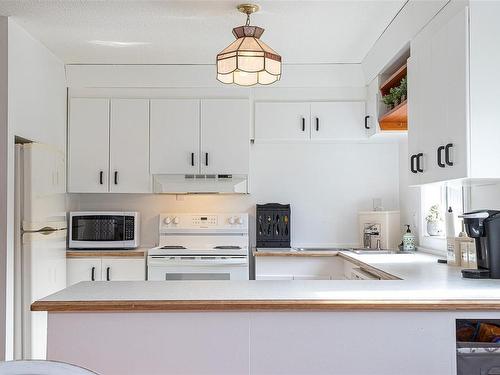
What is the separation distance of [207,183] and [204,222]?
15.6 inches

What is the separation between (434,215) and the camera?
14.2ft

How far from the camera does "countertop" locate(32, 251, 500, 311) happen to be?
2.06m

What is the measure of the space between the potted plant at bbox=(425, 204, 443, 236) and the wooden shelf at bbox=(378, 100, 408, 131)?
67cm

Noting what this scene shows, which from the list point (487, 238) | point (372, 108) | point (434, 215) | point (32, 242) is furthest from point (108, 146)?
point (487, 238)

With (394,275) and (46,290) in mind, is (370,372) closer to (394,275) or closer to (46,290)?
(394,275)

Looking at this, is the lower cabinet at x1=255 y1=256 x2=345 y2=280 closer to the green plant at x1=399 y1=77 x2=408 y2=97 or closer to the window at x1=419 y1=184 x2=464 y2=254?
the window at x1=419 y1=184 x2=464 y2=254

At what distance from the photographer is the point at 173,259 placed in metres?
4.49

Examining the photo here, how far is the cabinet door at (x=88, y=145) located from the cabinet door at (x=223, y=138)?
0.81m

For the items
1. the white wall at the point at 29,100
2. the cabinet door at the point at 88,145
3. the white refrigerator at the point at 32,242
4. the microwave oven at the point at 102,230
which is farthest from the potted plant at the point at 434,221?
the white wall at the point at 29,100

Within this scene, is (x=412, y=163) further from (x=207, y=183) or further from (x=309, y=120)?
(x=207, y=183)

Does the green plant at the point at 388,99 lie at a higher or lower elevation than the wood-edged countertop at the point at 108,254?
higher

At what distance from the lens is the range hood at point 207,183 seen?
471cm

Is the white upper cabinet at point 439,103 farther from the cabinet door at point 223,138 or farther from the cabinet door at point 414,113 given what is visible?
Result: the cabinet door at point 223,138

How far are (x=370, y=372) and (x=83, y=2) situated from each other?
8.16 feet
